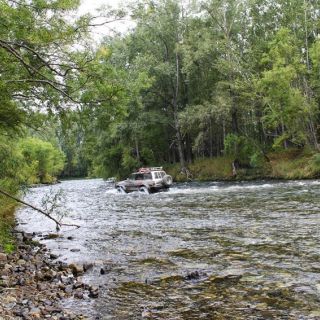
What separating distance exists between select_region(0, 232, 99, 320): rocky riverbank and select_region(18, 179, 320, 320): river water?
324 millimetres

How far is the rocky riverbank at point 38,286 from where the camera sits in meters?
6.31

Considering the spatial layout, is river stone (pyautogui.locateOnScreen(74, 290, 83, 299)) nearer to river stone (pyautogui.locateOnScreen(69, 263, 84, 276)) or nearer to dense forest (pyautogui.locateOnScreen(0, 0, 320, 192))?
river stone (pyautogui.locateOnScreen(69, 263, 84, 276))

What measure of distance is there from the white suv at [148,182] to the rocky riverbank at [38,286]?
22.2 meters

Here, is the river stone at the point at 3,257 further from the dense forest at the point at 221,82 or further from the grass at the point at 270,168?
the grass at the point at 270,168

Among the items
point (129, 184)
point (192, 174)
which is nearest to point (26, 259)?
point (129, 184)

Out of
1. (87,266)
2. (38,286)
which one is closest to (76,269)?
(87,266)

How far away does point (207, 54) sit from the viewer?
43.8 meters

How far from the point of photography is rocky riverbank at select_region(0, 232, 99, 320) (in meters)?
6.31

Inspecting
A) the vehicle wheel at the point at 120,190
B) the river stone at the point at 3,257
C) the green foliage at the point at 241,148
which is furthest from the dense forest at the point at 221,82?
the river stone at the point at 3,257

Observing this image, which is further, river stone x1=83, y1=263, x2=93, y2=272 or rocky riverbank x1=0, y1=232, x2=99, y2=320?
river stone x1=83, y1=263, x2=93, y2=272

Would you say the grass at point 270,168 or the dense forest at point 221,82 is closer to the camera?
the grass at point 270,168

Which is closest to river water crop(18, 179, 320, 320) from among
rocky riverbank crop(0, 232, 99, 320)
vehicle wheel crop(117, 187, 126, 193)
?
rocky riverbank crop(0, 232, 99, 320)

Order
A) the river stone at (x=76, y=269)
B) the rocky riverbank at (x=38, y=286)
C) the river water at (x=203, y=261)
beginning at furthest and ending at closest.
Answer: the river stone at (x=76, y=269), the river water at (x=203, y=261), the rocky riverbank at (x=38, y=286)

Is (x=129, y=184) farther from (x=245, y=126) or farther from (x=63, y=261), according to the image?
(x=63, y=261)
